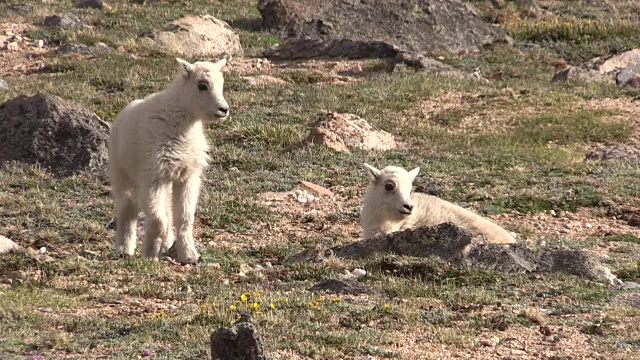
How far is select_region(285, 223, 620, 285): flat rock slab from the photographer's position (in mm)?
12547

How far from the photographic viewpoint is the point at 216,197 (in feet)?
58.6

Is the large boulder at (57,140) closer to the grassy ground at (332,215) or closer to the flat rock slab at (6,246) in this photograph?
the grassy ground at (332,215)

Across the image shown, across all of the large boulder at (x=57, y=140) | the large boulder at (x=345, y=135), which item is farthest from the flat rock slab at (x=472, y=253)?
the large boulder at (x=345, y=135)

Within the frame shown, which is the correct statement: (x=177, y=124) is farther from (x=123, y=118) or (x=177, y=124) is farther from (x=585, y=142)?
(x=585, y=142)

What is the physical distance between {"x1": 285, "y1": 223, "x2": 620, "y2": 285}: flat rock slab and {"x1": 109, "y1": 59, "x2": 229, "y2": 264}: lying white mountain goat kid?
1495 millimetres

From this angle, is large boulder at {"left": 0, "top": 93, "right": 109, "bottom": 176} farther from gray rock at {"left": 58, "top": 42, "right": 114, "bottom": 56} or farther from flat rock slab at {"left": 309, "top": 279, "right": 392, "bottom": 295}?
gray rock at {"left": 58, "top": 42, "right": 114, "bottom": 56}

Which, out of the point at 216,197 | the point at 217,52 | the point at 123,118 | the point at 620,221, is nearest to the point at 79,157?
the point at 216,197

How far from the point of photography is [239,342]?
755 cm

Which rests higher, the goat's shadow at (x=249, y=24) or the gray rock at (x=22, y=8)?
the goat's shadow at (x=249, y=24)

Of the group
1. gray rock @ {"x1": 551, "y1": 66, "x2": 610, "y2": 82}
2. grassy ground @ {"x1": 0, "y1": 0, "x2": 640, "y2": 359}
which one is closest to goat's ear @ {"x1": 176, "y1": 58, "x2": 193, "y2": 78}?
grassy ground @ {"x1": 0, "y1": 0, "x2": 640, "y2": 359}

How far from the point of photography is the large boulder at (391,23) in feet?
120

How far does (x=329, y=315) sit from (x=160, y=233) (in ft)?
11.6

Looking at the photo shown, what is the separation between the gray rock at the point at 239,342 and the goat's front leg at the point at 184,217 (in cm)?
562

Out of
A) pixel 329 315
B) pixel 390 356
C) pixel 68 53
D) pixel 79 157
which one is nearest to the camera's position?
pixel 390 356
